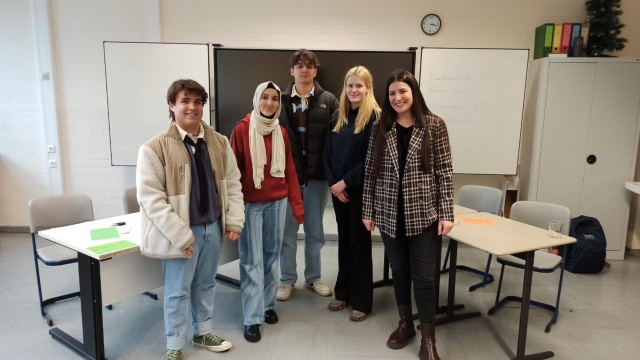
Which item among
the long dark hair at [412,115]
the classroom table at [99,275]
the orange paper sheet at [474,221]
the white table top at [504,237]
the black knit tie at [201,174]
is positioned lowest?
the classroom table at [99,275]

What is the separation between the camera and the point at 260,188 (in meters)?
2.39

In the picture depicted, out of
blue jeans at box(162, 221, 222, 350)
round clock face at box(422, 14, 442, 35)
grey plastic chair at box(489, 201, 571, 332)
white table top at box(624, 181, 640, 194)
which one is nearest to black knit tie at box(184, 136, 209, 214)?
blue jeans at box(162, 221, 222, 350)

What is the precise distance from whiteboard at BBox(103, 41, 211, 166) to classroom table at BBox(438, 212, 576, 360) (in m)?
2.73

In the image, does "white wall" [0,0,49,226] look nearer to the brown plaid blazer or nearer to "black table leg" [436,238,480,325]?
the brown plaid blazer

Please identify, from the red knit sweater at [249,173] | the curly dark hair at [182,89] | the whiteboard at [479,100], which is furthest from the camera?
the whiteboard at [479,100]

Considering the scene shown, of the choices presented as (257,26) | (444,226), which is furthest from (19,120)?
(444,226)

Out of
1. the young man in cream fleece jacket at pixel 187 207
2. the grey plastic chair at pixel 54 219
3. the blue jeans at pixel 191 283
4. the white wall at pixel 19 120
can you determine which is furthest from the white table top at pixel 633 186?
the white wall at pixel 19 120

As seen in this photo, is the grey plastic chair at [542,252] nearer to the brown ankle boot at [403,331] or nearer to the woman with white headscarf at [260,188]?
the brown ankle boot at [403,331]

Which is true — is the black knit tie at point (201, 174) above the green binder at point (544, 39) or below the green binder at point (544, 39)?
below

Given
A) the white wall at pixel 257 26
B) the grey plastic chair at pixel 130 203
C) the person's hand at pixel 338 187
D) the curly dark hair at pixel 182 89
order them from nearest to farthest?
the curly dark hair at pixel 182 89 → the person's hand at pixel 338 187 → the grey plastic chair at pixel 130 203 → the white wall at pixel 257 26

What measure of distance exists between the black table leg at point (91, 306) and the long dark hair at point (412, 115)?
1554mm

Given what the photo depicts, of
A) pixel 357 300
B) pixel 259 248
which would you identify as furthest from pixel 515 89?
pixel 259 248

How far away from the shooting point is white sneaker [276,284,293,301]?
3004mm

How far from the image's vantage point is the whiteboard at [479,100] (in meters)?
3.99
